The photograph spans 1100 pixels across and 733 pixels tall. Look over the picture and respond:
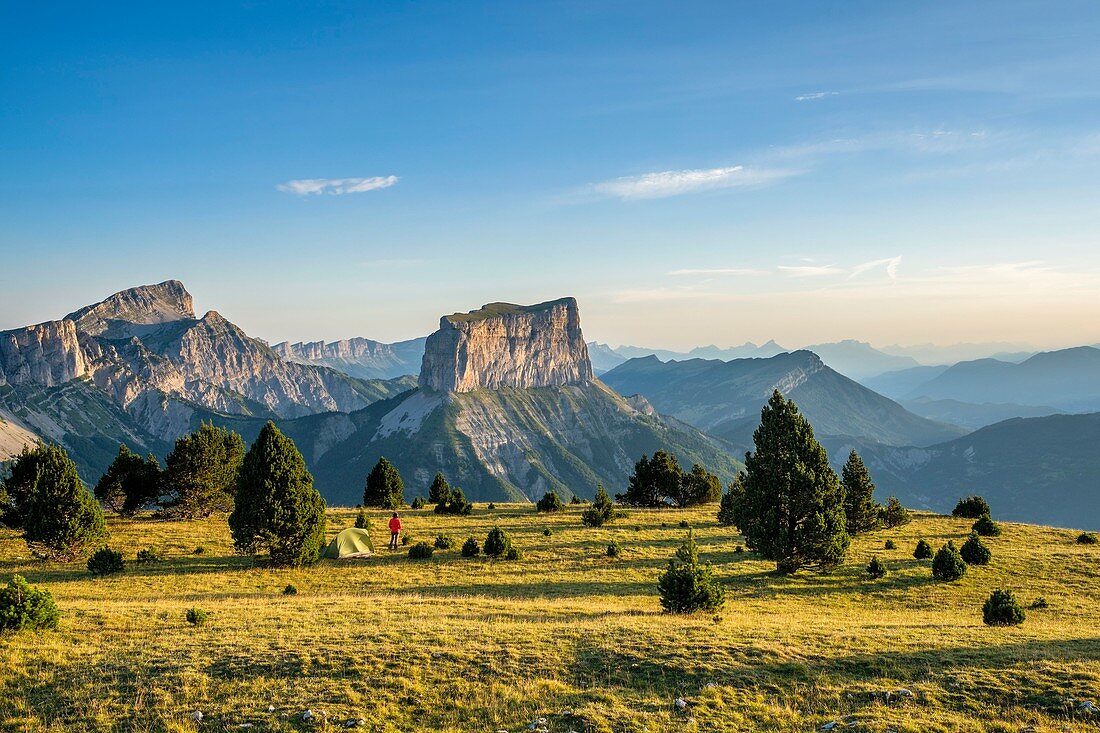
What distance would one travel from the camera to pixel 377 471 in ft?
212

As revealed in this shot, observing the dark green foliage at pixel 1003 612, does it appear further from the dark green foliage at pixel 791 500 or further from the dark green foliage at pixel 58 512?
the dark green foliage at pixel 58 512

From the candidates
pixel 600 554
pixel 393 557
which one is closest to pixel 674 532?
pixel 600 554

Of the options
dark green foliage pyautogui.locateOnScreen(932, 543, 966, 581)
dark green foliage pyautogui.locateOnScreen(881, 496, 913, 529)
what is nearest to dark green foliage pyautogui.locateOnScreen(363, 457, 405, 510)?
dark green foliage pyautogui.locateOnScreen(881, 496, 913, 529)

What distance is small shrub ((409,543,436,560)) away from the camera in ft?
131

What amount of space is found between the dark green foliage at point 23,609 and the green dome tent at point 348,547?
1933 cm

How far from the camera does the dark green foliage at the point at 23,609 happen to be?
2036cm

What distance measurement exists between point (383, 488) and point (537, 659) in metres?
48.9

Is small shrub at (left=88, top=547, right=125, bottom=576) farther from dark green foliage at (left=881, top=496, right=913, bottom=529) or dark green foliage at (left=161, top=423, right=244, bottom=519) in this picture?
dark green foliage at (left=881, top=496, right=913, bottom=529)

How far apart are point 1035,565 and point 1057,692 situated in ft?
92.5

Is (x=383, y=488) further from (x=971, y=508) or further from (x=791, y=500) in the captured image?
(x=971, y=508)

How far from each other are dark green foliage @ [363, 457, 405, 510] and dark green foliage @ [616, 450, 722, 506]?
91.1ft

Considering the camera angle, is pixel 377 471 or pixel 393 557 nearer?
pixel 393 557

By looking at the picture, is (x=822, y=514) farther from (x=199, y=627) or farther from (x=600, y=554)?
(x=199, y=627)

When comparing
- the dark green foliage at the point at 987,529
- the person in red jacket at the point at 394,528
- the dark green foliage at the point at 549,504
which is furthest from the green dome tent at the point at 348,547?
the dark green foliage at the point at 987,529
